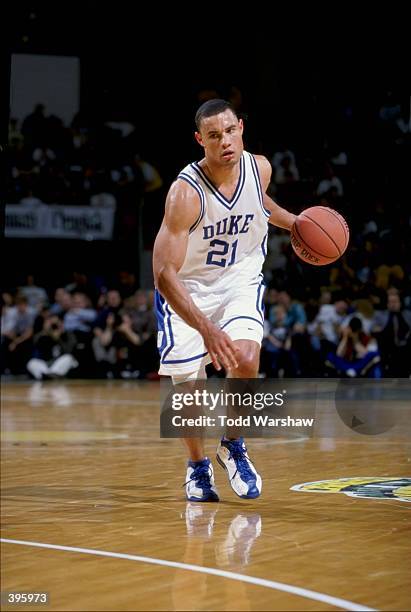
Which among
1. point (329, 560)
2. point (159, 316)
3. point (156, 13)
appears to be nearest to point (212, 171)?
point (159, 316)

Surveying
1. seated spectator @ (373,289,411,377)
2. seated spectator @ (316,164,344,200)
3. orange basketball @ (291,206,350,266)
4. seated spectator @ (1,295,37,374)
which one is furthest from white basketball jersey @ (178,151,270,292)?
seated spectator @ (316,164,344,200)

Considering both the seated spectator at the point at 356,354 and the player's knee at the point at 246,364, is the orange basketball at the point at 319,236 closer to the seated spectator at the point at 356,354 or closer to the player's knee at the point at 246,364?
the player's knee at the point at 246,364

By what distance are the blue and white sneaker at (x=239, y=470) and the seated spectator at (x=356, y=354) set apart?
9.64m

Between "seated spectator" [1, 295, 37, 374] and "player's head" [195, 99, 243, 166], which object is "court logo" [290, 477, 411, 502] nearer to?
"player's head" [195, 99, 243, 166]

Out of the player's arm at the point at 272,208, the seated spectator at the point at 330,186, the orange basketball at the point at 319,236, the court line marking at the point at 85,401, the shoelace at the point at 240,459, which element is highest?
the seated spectator at the point at 330,186

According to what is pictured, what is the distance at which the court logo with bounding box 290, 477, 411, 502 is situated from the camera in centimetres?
571

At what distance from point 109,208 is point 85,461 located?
12.2m

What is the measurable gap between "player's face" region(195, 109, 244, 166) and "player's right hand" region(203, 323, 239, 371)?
3.36 ft

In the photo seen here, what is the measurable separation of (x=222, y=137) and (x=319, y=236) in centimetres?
92

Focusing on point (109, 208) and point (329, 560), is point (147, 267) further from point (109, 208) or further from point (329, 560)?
point (329, 560)

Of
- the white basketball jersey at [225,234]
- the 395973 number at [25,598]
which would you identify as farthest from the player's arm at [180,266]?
the 395973 number at [25,598]

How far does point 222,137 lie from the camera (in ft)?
18.1

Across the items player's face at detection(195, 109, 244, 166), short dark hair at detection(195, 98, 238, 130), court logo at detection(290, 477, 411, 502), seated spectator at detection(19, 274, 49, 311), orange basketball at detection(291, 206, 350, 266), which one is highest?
short dark hair at detection(195, 98, 238, 130)

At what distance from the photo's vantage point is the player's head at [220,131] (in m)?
5.49
